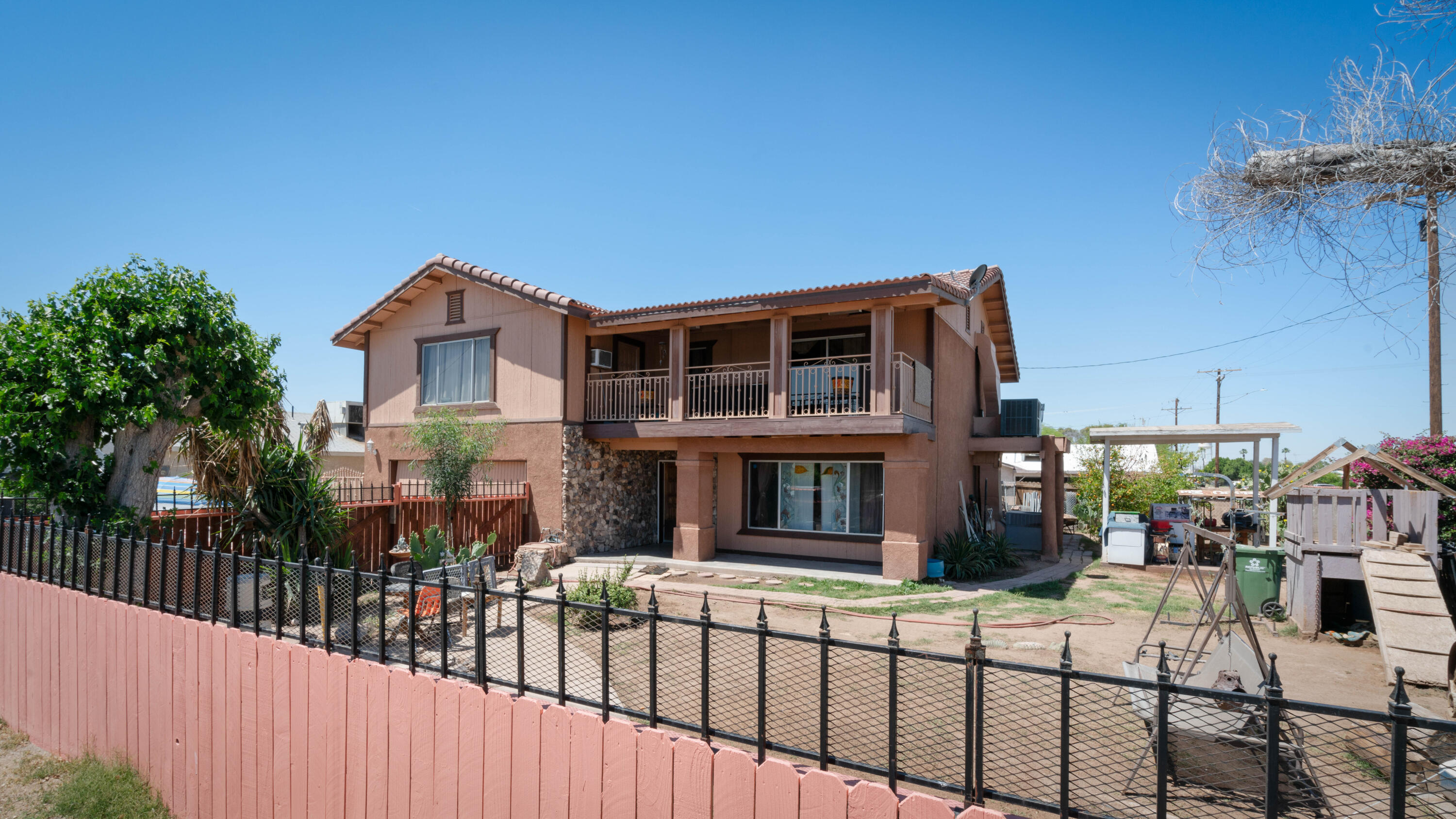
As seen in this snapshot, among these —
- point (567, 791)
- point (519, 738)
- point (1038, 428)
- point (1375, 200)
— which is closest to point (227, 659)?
point (519, 738)

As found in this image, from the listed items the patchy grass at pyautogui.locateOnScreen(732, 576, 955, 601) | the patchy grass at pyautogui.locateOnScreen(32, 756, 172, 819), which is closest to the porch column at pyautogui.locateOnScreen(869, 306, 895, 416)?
the patchy grass at pyautogui.locateOnScreen(732, 576, 955, 601)

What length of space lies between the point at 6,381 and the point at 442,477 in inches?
247

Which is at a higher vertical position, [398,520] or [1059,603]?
[398,520]

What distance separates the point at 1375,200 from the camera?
135 inches

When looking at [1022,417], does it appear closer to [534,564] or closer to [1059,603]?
[1059,603]

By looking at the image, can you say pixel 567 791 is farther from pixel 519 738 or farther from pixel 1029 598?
pixel 1029 598

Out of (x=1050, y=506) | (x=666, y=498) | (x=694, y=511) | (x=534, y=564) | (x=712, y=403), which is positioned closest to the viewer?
(x=534, y=564)

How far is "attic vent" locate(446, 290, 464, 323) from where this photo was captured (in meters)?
16.5

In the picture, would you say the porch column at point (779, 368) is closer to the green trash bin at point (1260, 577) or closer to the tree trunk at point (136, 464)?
the green trash bin at point (1260, 577)

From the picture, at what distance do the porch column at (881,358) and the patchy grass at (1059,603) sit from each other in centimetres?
333

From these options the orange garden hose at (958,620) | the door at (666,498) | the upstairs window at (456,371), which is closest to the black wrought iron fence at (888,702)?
the orange garden hose at (958,620)

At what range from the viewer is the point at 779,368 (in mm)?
13500

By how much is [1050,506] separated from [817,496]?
5597 millimetres

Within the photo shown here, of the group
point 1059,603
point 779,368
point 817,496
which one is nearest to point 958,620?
point 1059,603
